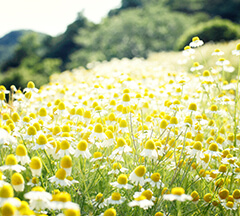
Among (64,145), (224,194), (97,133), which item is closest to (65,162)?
(64,145)

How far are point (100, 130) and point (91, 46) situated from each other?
2554cm

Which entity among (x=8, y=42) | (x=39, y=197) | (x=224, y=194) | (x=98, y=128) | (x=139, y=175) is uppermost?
(x=8, y=42)

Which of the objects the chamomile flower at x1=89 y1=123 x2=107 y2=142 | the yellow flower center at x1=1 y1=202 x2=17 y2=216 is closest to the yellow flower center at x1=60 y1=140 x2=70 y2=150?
the chamomile flower at x1=89 y1=123 x2=107 y2=142

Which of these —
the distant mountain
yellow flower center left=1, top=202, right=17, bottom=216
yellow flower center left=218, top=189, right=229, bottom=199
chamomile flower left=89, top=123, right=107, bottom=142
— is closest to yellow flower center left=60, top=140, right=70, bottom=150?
chamomile flower left=89, top=123, right=107, bottom=142

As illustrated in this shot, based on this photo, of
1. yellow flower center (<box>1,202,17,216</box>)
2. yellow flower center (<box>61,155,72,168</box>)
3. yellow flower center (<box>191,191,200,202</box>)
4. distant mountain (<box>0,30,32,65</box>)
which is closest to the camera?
yellow flower center (<box>1,202,17,216</box>)

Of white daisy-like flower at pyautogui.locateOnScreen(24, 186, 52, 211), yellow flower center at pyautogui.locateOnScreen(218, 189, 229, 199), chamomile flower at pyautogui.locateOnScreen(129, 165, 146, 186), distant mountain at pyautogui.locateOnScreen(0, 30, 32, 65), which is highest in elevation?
distant mountain at pyautogui.locateOnScreen(0, 30, 32, 65)

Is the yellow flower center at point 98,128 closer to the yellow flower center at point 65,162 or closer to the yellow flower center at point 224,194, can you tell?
the yellow flower center at point 65,162

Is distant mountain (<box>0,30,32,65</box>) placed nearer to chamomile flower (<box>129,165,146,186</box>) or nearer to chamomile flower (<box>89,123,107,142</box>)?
chamomile flower (<box>89,123,107,142</box>)

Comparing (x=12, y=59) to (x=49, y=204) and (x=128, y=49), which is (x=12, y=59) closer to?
(x=128, y=49)

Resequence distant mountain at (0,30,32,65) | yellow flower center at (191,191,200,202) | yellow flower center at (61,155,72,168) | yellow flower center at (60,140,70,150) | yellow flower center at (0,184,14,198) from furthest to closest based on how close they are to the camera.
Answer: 1. distant mountain at (0,30,32,65)
2. yellow flower center at (191,191,200,202)
3. yellow flower center at (60,140,70,150)
4. yellow flower center at (61,155,72,168)
5. yellow flower center at (0,184,14,198)

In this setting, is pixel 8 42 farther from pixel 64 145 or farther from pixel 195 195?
pixel 195 195

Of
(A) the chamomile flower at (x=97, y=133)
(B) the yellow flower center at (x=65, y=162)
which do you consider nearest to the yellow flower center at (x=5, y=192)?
(B) the yellow flower center at (x=65, y=162)

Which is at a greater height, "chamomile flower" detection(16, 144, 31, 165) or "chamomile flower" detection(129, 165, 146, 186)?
"chamomile flower" detection(16, 144, 31, 165)

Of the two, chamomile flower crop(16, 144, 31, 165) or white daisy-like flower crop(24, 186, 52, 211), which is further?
chamomile flower crop(16, 144, 31, 165)
